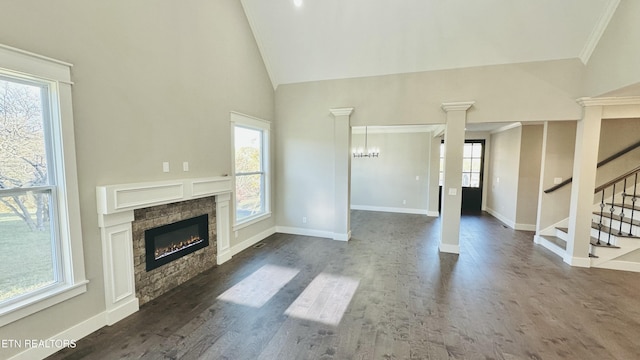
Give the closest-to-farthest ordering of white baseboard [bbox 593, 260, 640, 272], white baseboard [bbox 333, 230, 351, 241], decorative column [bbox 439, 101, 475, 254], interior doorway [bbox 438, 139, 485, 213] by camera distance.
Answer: white baseboard [bbox 593, 260, 640, 272], decorative column [bbox 439, 101, 475, 254], white baseboard [bbox 333, 230, 351, 241], interior doorway [bbox 438, 139, 485, 213]

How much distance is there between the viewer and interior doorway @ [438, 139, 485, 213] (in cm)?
848

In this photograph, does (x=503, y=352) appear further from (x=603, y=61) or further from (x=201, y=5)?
(x=201, y=5)

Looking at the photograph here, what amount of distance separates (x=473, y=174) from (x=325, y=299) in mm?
7635

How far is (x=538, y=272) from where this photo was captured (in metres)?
3.92

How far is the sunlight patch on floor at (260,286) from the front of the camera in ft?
10.2

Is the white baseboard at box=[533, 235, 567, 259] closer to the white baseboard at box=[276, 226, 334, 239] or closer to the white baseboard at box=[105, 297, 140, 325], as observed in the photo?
the white baseboard at box=[276, 226, 334, 239]

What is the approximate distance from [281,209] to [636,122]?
698 centimetres

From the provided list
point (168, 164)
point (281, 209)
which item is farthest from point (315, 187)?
point (168, 164)

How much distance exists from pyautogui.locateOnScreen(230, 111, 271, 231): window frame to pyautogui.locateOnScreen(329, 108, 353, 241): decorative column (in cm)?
143

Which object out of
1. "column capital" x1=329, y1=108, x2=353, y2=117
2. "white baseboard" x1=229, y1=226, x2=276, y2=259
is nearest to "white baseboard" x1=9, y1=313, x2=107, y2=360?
"white baseboard" x1=229, y1=226, x2=276, y2=259

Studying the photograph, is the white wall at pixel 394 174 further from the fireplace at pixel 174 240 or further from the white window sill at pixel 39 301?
the white window sill at pixel 39 301

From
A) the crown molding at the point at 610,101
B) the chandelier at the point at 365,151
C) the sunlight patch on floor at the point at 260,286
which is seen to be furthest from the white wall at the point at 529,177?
the sunlight patch on floor at the point at 260,286

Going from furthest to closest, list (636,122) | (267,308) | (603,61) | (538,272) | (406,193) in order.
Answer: (406,193), (636,122), (538,272), (603,61), (267,308)

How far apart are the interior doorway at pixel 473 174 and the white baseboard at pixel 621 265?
4.31m
